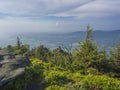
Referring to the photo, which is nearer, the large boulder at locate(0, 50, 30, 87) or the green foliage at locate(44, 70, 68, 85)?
the large boulder at locate(0, 50, 30, 87)

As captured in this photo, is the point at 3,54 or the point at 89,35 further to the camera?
the point at 89,35

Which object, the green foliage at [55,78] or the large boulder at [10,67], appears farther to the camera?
the green foliage at [55,78]

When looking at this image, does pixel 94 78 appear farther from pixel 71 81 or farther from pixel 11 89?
pixel 11 89

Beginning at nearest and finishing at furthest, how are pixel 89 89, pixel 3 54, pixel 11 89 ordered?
pixel 89 89 → pixel 11 89 → pixel 3 54

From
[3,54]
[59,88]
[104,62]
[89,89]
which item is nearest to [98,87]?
[89,89]

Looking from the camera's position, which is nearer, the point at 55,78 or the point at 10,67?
the point at 55,78

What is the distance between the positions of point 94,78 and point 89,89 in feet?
3.56

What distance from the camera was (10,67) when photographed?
23.4 m

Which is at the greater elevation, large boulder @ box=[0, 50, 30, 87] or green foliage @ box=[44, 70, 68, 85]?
large boulder @ box=[0, 50, 30, 87]

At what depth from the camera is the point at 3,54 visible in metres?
27.5

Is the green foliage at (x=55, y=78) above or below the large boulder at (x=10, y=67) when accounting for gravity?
below

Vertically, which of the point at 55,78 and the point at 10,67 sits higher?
the point at 10,67

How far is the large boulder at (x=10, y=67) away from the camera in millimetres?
21772

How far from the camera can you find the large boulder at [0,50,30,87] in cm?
2177
